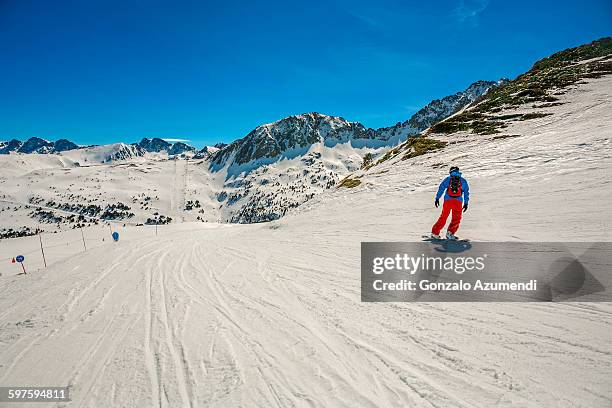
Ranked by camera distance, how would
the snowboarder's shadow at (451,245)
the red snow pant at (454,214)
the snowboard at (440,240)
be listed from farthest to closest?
the red snow pant at (454,214) < the snowboard at (440,240) < the snowboarder's shadow at (451,245)

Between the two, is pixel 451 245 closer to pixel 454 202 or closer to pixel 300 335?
pixel 454 202

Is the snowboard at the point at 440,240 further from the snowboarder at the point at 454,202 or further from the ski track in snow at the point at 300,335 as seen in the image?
the ski track in snow at the point at 300,335

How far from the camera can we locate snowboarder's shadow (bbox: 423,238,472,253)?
359 inches

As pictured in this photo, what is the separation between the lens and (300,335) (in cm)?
570

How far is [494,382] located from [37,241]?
98136mm

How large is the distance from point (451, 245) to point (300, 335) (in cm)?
627

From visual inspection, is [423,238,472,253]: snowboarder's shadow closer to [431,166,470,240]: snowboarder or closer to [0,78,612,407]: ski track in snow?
[431,166,470,240]: snowboarder

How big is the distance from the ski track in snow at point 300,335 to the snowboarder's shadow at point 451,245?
0.99 m

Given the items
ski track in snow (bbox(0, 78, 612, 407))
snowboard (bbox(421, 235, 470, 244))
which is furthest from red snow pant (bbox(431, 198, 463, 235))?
ski track in snow (bbox(0, 78, 612, 407))

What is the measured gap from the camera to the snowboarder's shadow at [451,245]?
911 cm

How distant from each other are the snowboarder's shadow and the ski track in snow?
986mm

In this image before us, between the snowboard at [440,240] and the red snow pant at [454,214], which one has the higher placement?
the red snow pant at [454,214]

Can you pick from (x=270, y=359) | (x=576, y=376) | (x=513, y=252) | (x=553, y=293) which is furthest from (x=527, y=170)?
(x=270, y=359)

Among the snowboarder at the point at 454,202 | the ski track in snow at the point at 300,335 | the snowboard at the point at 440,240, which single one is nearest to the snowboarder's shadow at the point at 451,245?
the snowboard at the point at 440,240
